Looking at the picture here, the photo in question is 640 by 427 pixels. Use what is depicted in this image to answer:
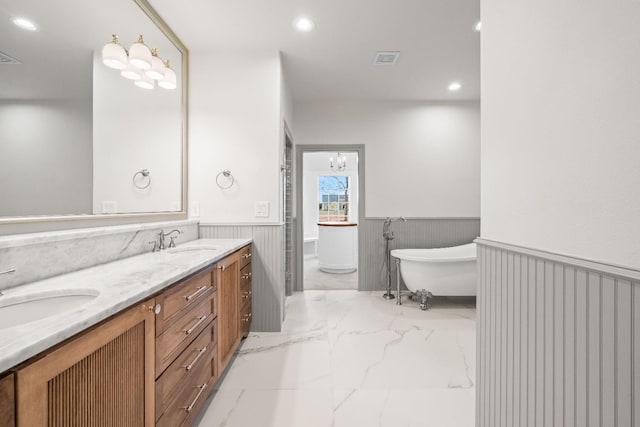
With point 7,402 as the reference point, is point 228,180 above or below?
above

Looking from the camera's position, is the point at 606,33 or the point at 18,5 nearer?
the point at 606,33

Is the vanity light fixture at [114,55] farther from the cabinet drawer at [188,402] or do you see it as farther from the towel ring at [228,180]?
the cabinet drawer at [188,402]

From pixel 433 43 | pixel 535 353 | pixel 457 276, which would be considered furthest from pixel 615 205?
pixel 457 276

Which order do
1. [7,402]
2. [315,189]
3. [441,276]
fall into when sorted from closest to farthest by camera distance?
[7,402] → [441,276] → [315,189]

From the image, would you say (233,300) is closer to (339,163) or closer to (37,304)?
(37,304)

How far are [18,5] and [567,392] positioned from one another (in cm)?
236

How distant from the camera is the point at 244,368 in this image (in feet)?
6.72

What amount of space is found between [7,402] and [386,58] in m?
3.25

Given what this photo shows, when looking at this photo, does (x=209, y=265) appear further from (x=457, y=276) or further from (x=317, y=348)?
(x=457, y=276)

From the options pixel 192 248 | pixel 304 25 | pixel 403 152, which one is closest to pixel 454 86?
pixel 403 152

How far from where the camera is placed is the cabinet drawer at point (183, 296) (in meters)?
1.14

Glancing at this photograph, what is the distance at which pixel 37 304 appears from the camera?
0.98 metres

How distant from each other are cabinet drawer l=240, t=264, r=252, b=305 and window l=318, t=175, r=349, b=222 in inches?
205

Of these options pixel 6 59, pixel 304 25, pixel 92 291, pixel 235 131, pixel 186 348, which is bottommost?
pixel 186 348
